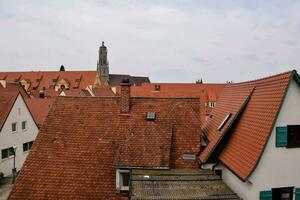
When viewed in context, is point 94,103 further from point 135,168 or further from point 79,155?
point 135,168

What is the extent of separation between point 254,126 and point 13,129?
2468 cm

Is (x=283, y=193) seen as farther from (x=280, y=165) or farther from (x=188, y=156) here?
(x=188, y=156)

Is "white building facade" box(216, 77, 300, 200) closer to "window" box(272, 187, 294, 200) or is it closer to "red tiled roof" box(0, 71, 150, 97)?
"window" box(272, 187, 294, 200)

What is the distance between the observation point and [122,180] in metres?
16.1

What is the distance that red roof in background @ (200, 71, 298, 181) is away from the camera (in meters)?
13.0

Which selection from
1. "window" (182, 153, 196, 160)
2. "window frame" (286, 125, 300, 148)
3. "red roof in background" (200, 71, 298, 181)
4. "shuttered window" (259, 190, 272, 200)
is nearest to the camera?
"red roof in background" (200, 71, 298, 181)

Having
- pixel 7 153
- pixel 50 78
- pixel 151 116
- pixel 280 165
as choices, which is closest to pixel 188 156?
pixel 151 116

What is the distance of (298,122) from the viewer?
44.4 ft

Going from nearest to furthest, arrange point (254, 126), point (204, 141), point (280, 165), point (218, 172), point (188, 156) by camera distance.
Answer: point (280, 165) → point (254, 126) → point (218, 172) → point (188, 156) → point (204, 141)

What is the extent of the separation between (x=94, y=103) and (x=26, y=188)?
6.02 meters

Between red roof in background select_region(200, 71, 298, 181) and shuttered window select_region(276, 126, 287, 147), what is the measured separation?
562 mm

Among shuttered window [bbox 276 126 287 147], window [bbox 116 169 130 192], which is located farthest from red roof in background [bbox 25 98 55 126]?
shuttered window [bbox 276 126 287 147]

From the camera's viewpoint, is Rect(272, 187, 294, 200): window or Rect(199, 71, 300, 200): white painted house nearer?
Rect(199, 71, 300, 200): white painted house

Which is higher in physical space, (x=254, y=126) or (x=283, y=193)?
(x=254, y=126)
